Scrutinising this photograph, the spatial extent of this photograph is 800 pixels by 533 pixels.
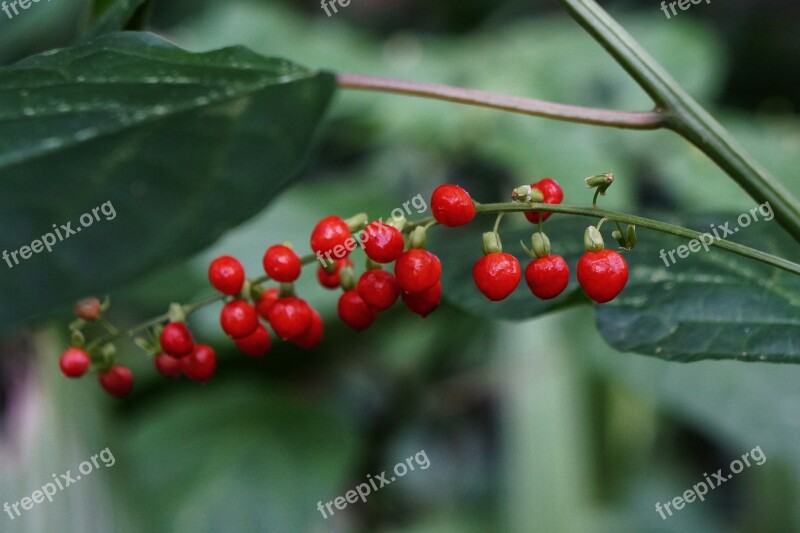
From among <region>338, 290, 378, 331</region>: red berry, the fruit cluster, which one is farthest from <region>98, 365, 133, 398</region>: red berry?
<region>338, 290, 378, 331</region>: red berry

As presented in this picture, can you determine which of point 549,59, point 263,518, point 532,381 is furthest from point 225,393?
point 549,59

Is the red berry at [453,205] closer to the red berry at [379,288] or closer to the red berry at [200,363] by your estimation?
the red berry at [379,288]

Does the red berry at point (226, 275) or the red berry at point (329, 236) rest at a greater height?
the red berry at point (226, 275)

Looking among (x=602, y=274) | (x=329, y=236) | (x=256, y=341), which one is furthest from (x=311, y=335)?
(x=602, y=274)

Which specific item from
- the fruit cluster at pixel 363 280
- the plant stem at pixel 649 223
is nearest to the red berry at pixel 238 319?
the fruit cluster at pixel 363 280

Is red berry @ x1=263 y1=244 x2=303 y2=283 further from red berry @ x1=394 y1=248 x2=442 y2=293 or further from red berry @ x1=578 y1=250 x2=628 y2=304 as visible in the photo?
red berry @ x1=578 y1=250 x2=628 y2=304
